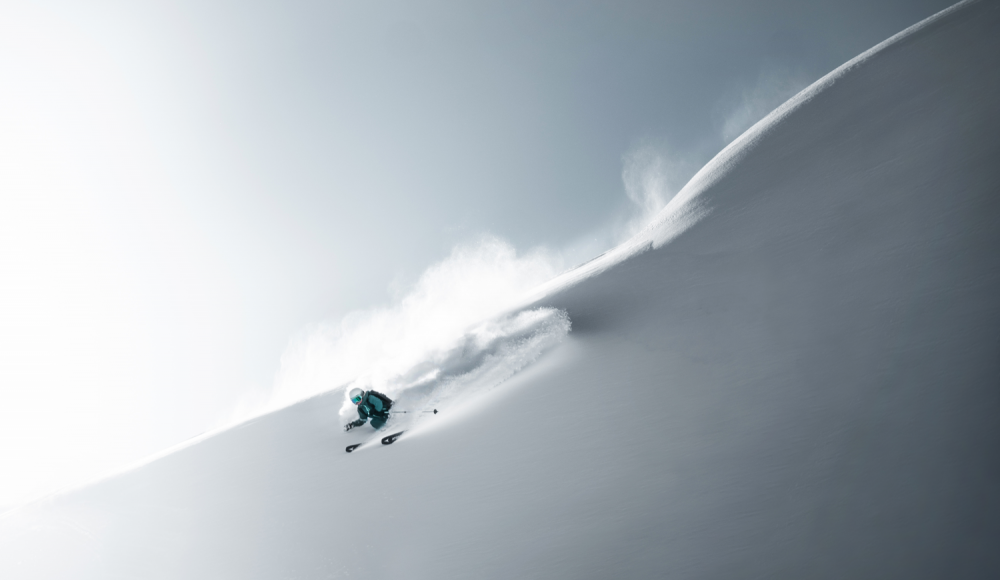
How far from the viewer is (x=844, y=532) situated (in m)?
5.37

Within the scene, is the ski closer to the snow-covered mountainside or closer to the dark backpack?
the snow-covered mountainside

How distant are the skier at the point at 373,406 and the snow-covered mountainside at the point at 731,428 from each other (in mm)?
735

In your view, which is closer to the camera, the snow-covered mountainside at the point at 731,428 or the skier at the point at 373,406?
the snow-covered mountainside at the point at 731,428

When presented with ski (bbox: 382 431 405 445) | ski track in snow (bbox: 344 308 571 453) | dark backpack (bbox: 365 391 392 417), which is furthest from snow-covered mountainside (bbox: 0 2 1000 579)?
dark backpack (bbox: 365 391 392 417)

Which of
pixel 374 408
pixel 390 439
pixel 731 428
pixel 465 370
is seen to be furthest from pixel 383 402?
pixel 731 428

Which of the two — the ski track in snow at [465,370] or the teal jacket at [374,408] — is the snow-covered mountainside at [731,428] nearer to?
the ski track in snow at [465,370]

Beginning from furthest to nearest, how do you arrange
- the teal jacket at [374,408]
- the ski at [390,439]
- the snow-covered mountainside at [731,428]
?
1. the teal jacket at [374,408]
2. the ski at [390,439]
3. the snow-covered mountainside at [731,428]

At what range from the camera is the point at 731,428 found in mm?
6816

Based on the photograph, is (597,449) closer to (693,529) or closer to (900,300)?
(693,529)

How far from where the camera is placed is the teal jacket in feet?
31.7

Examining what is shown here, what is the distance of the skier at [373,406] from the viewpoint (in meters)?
9.67

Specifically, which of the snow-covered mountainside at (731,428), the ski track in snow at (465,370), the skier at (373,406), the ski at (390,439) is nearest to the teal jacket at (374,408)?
the skier at (373,406)

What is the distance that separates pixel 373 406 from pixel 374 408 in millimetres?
53

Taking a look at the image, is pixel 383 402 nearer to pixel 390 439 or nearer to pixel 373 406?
pixel 373 406
